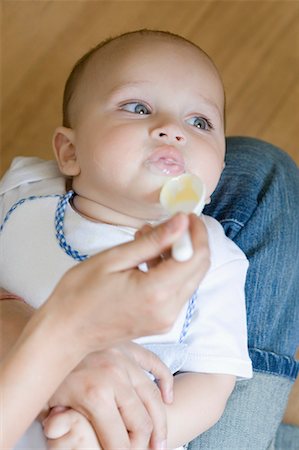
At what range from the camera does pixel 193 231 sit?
1.83 ft

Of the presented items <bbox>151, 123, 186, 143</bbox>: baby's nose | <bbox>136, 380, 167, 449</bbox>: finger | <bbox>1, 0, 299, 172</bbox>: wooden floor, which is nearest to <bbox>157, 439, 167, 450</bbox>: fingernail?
<bbox>136, 380, 167, 449</bbox>: finger

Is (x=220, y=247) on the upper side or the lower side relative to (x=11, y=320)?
upper

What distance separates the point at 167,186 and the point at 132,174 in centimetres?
6

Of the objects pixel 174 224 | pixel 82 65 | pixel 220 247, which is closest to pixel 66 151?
pixel 82 65

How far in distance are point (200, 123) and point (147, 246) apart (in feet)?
1.36

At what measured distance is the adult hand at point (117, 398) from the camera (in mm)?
693

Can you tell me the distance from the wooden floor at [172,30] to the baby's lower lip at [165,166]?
76 centimetres

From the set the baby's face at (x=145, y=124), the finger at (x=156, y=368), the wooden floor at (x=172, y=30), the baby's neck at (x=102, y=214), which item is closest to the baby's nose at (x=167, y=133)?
the baby's face at (x=145, y=124)

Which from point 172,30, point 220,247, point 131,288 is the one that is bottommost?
point 172,30

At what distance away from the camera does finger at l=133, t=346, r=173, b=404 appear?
74 cm

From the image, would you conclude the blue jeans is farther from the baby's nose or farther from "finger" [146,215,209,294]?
"finger" [146,215,209,294]

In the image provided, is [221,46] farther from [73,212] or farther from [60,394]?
[60,394]

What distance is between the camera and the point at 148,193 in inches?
31.4

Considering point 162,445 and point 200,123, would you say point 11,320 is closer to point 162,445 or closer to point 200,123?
point 162,445
